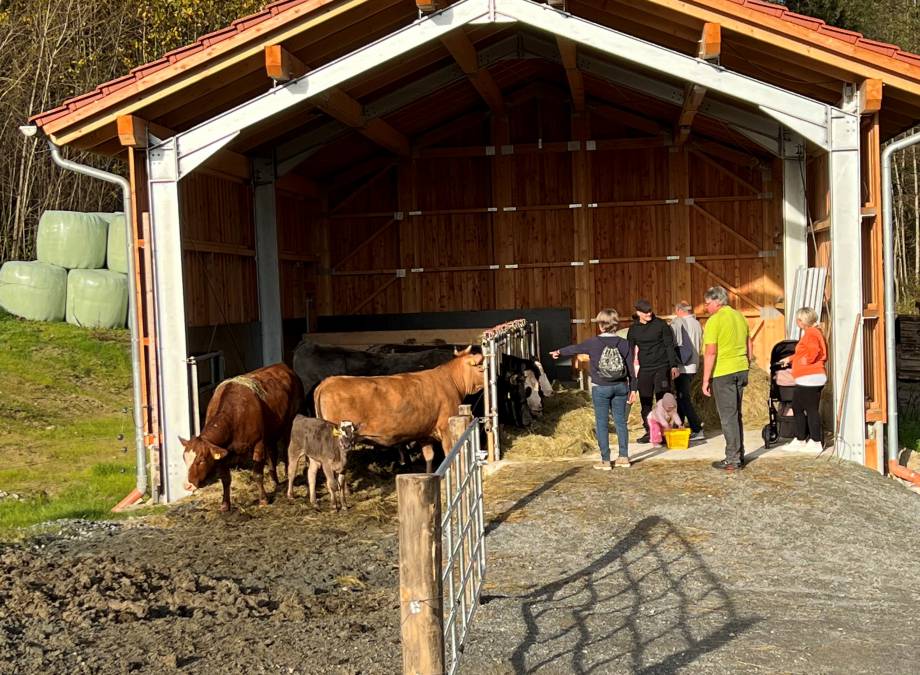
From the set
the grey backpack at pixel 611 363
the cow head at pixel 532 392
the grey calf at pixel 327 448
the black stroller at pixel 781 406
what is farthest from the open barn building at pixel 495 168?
the cow head at pixel 532 392

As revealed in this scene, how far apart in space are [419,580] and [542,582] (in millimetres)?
2982

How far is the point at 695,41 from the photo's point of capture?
1243 centimetres

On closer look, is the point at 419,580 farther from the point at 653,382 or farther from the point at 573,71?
the point at 573,71

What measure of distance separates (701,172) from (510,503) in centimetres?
1018

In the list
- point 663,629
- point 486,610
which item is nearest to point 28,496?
point 486,610

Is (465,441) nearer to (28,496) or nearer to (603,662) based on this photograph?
(603,662)

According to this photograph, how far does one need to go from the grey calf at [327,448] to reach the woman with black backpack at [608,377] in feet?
7.40

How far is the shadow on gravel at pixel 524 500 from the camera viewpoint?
9508 millimetres

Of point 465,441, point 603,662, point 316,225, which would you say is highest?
point 316,225

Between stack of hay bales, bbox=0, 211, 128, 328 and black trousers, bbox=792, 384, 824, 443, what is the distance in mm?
15071

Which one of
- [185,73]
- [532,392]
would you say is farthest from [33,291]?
[532,392]

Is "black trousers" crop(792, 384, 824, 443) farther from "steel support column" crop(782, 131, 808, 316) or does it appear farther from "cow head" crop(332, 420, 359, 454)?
"cow head" crop(332, 420, 359, 454)

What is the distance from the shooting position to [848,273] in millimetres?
11547

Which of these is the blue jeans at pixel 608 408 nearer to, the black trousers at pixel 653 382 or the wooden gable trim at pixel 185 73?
the black trousers at pixel 653 382
